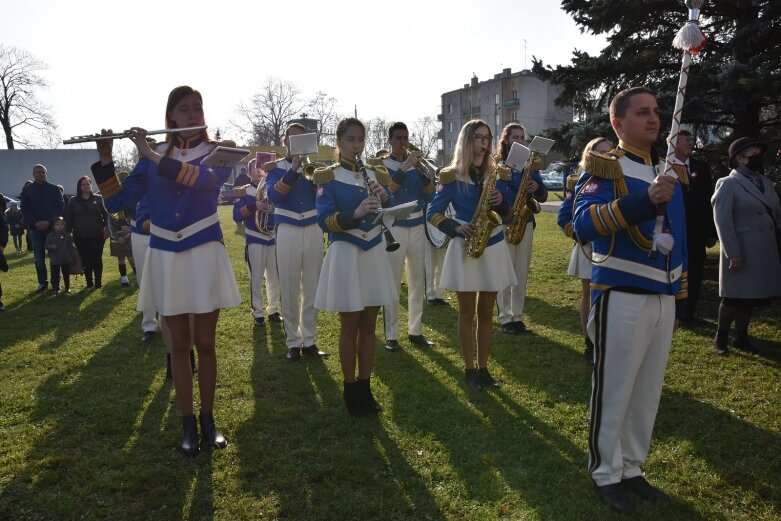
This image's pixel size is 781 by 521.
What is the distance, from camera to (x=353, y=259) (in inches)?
199

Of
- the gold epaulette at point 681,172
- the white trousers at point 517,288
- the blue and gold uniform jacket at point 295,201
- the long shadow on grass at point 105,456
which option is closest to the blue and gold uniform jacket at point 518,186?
the white trousers at point 517,288

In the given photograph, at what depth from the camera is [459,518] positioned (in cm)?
367

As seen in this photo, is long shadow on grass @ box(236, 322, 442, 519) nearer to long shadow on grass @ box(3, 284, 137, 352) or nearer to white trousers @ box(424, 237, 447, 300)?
long shadow on grass @ box(3, 284, 137, 352)

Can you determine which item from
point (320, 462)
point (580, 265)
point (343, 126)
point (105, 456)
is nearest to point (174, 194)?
point (343, 126)

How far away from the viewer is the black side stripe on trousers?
3.62 meters

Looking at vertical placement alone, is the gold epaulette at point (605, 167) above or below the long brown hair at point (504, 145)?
below

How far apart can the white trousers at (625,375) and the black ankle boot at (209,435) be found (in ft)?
8.75

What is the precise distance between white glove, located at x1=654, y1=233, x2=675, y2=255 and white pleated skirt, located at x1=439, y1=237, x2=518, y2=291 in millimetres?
2265

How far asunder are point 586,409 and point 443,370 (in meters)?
1.61

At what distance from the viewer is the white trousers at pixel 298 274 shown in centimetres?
709

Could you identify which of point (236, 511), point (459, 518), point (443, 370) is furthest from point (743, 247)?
point (236, 511)

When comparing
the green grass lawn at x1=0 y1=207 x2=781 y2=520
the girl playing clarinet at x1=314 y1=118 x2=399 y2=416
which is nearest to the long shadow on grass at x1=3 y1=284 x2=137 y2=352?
the green grass lawn at x1=0 y1=207 x2=781 y2=520

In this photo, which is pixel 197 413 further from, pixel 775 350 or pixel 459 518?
pixel 775 350

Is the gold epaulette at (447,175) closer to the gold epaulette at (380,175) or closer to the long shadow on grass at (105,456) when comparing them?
the gold epaulette at (380,175)
